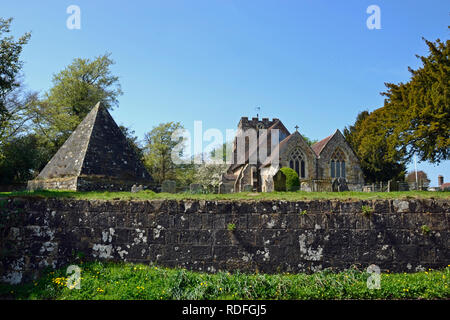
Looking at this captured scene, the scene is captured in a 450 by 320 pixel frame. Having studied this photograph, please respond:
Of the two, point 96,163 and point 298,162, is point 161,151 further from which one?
point 96,163

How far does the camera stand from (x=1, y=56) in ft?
39.7

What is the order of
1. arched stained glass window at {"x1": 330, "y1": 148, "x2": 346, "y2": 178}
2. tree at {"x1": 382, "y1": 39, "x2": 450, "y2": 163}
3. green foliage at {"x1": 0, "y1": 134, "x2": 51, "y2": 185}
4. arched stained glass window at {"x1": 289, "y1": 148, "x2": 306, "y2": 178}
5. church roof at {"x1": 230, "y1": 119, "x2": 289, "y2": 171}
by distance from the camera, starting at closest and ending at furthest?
tree at {"x1": 382, "y1": 39, "x2": 450, "y2": 163} → green foliage at {"x1": 0, "y1": 134, "x2": 51, "y2": 185} → arched stained glass window at {"x1": 289, "y1": 148, "x2": 306, "y2": 178} → arched stained glass window at {"x1": 330, "y1": 148, "x2": 346, "y2": 178} → church roof at {"x1": 230, "y1": 119, "x2": 289, "y2": 171}

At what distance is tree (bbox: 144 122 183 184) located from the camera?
4547cm

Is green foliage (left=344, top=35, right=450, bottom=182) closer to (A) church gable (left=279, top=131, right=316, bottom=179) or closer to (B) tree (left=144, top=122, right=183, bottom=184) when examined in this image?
(A) church gable (left=279, top=131, right=316, bottom=179)

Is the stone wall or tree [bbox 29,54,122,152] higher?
tree [bbox 29,54,122,152]

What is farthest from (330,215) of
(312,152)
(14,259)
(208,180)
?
(208,180)

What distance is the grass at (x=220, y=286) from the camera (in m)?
6.84

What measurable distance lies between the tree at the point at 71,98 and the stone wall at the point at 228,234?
25.5m

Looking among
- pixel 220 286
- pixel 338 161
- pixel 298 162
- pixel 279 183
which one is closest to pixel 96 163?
pixel 279 183

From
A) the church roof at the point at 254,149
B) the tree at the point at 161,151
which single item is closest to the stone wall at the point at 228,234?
the church roof at the point at 254,149

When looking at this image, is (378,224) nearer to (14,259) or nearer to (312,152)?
(14,259)

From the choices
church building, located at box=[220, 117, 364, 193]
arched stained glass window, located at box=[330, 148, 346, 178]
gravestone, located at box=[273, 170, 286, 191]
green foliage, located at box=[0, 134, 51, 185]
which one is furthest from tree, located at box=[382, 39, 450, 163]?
green foliage, located at box=[0, 134, 51, 185]

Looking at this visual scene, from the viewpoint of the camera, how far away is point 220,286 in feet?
23.2
